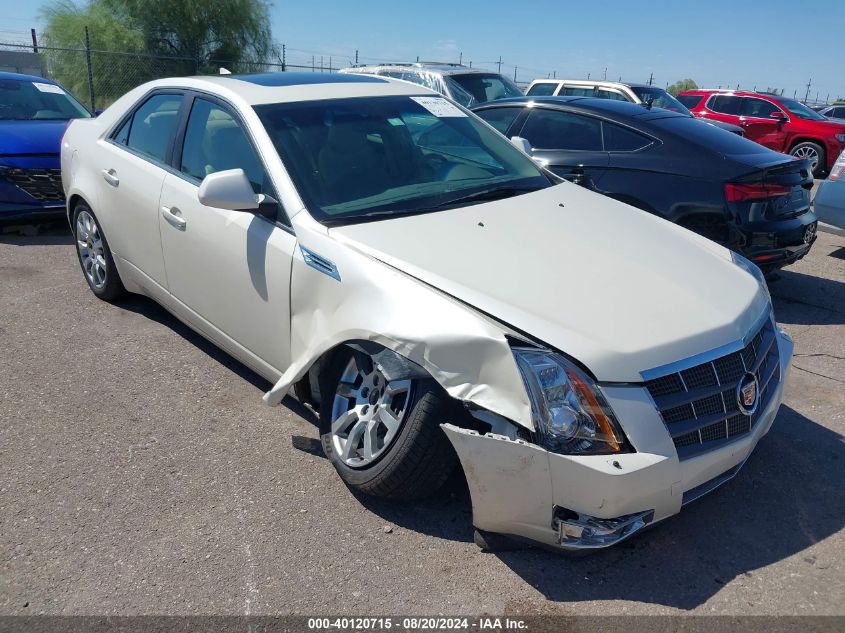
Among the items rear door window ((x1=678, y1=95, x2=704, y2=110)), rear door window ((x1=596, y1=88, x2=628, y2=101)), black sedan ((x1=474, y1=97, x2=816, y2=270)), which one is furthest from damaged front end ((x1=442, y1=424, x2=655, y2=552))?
rear door window ((x1=678, y1=95, x2=704, y2=110))

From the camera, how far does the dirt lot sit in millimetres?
2604

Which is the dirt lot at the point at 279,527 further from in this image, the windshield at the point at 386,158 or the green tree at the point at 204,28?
the green tree at the point at 204,28

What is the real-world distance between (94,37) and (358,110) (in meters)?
22.3

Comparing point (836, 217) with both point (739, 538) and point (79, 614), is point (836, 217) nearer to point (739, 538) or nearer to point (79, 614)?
point (739, 538)

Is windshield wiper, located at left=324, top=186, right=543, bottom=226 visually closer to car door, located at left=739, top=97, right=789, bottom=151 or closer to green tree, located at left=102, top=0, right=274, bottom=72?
car door, located at left=739, top=97, right=789, bottom=151

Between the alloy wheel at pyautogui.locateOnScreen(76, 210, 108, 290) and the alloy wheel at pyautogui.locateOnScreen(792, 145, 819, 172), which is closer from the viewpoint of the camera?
the alloy wheel at pyautogui.locateOnScreen(76, 210, 108, 290)

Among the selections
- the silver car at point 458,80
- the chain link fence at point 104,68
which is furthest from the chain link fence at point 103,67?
the silver car at point 458,80

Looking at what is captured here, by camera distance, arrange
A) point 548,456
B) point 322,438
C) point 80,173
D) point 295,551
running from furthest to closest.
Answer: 1. point 80,173
2. point 322,438
3. point 295,551
4. point 548,456

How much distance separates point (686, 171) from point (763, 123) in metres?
10.5

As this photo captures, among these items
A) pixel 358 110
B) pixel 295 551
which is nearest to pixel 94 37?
pixel 358 110

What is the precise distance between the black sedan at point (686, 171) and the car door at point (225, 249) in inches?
75.3

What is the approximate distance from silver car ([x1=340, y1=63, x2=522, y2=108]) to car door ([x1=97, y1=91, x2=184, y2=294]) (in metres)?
6.66

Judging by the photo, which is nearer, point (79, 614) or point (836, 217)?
point (79, 614)

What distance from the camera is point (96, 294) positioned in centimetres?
537
